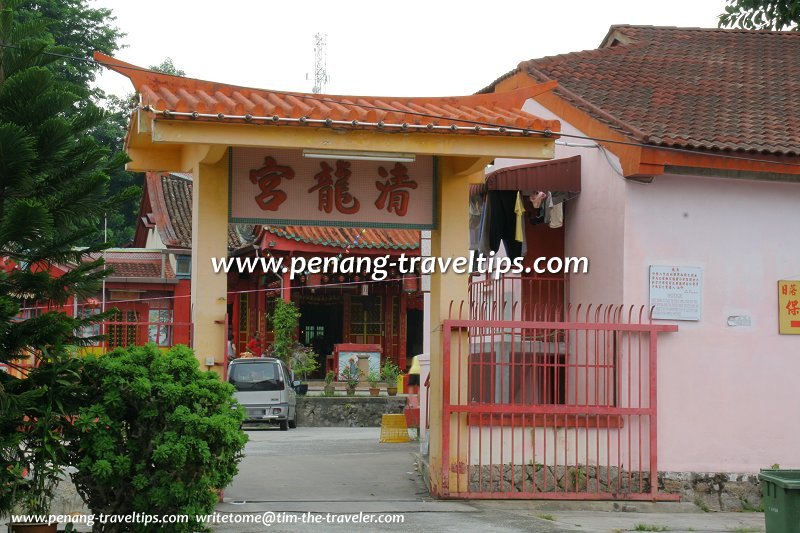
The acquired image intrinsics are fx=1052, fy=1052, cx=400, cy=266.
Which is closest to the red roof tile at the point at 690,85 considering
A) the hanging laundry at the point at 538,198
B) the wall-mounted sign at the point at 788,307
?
the hanging laundry at the point at 538,198

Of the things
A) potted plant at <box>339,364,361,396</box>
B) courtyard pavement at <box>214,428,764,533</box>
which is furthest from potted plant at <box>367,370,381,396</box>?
courtyard pavement at <box>214,428,764,533</box>

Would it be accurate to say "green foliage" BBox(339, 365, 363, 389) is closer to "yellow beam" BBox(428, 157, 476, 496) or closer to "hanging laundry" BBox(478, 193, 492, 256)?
"hanging laundry" BBox(478, 193, 492, 256)

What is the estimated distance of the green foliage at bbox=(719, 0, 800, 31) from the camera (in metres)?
20.5

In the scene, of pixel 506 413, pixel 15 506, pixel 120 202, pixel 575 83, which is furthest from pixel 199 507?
pixel 575 83

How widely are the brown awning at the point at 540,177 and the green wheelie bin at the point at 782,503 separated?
4.92 m

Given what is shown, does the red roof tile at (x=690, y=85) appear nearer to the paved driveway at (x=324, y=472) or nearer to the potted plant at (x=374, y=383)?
the paved driveway at (x=324, y=472)

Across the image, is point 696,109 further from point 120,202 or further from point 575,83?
point 120,202

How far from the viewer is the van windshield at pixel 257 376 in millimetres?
21719

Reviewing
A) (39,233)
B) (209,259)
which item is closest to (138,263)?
(209,259)

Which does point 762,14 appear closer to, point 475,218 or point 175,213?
point 475,218

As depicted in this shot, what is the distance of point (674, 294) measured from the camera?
38.3 ft

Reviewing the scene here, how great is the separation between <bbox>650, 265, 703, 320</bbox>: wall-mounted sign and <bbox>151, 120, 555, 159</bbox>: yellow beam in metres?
2.01

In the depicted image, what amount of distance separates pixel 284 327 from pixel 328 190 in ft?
47.1

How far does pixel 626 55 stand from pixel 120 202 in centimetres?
943
